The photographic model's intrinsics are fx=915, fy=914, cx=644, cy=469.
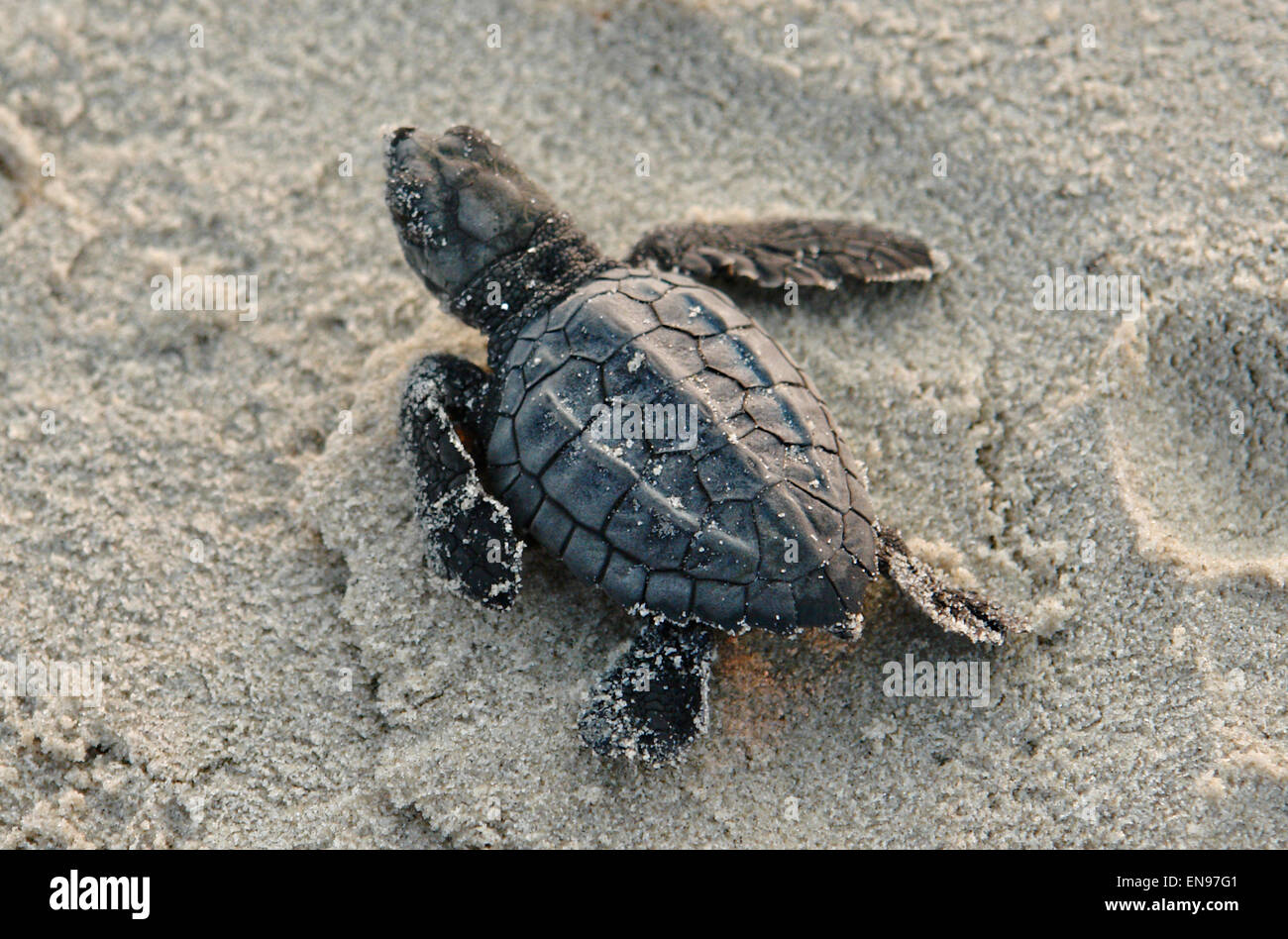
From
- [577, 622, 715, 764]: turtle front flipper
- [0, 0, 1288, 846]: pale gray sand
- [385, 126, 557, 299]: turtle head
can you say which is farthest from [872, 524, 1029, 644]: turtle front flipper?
[385, 126, 557, 299]: turtle head

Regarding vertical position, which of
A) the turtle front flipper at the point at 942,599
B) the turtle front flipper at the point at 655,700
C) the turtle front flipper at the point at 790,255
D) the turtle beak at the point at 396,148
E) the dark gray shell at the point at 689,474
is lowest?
the turtle front flipper at the point at 655,700

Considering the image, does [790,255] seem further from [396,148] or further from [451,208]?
[396,148]

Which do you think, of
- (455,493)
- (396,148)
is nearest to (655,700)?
(455,493)

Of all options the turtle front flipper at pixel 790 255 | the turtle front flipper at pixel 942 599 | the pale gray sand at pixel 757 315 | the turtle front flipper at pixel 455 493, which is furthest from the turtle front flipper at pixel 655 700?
the turtle front flipper at pixel 790 255

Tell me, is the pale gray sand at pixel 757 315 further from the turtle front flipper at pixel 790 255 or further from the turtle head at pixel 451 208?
the turtle head at pixel 451 208

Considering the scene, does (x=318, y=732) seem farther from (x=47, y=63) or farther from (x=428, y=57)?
(x=47, y=63)
